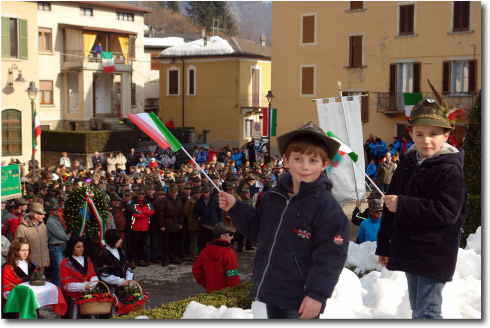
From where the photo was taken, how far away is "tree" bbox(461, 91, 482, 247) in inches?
345

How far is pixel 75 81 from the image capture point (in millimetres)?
41625

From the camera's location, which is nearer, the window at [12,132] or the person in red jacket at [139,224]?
the person in red jacket at [139,224]

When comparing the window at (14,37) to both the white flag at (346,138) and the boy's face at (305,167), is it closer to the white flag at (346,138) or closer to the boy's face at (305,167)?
the white flag at (346,138)

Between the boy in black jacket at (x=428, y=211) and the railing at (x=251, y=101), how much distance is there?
37826 mm

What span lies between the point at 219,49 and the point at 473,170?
3495 cm

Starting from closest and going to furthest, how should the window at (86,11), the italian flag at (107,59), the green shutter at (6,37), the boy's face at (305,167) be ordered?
the boy's face at (305,167) < the green shutter at (6,37) < the window at (86,11) < the italian flag at (107,59)

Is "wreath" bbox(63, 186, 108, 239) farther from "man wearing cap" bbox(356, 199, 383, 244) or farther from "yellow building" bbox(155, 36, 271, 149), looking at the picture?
"yellow building" bbox(155, 36, 271, 149)

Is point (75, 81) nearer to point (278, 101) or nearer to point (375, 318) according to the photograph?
point (278, 101)

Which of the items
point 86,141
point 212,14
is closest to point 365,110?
point 86,141

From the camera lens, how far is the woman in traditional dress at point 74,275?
27.0ft

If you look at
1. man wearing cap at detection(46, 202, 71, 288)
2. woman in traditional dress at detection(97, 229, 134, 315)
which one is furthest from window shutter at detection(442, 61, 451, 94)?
woman in traditional dress at detection(97, 229, 134, 315)

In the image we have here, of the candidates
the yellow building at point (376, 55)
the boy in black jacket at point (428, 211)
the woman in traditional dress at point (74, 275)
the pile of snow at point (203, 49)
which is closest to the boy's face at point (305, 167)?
the boy in black jacket at point (428, 211)

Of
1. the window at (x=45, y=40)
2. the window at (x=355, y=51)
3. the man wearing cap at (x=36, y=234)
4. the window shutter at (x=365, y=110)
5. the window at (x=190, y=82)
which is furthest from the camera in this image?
the window at (x=190, y=82)

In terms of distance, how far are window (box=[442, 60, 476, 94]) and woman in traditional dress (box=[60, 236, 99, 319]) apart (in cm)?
2503
